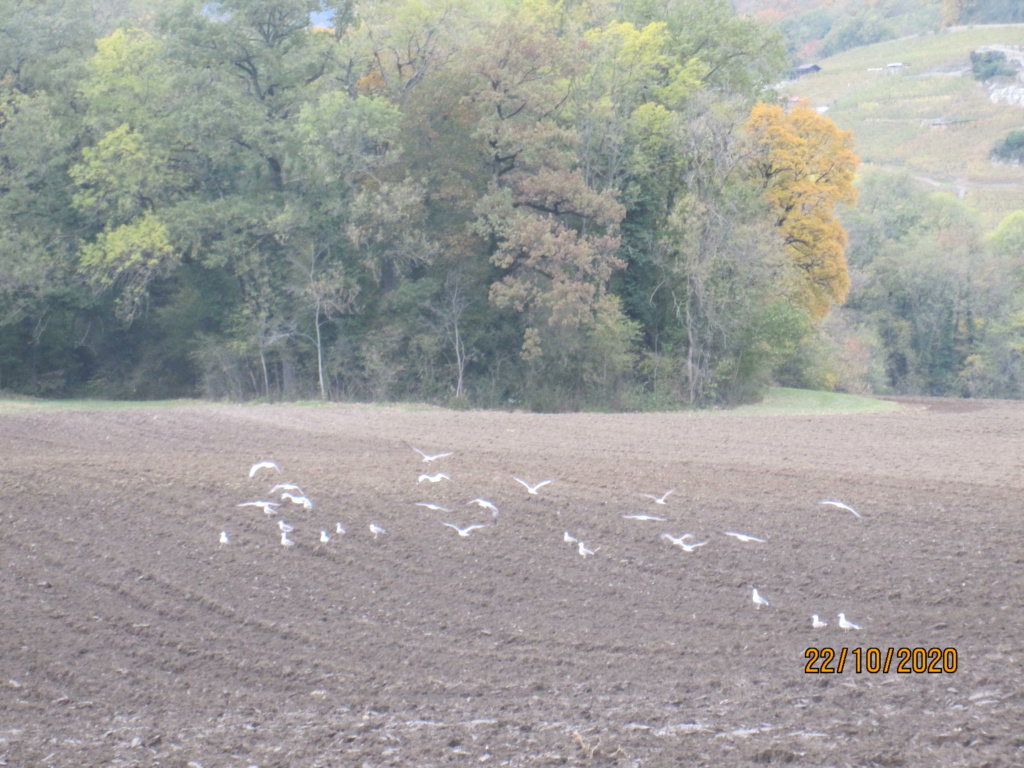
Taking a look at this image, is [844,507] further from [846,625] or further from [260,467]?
[260,467]

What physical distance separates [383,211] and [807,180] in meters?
14.4

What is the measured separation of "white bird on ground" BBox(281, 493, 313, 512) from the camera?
1062 cm

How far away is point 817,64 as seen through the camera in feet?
403

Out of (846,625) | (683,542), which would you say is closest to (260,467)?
(683,542)

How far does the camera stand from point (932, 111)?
322 ft

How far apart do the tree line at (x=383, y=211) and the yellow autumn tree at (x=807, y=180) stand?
96cm

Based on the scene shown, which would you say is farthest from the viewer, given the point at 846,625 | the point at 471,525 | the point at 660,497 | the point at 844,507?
the point at 660,497

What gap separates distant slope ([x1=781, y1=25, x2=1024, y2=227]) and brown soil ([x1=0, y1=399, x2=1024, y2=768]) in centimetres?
7372

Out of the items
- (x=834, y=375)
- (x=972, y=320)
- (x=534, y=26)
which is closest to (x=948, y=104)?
(x=972, y=320)

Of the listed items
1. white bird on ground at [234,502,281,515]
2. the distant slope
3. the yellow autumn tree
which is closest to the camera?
white bird on ground at [234,502,281,515]

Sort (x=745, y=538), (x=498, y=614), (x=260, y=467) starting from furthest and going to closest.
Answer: (x=260, y=467)
(x=745, y=538)
(x=498, y=614)

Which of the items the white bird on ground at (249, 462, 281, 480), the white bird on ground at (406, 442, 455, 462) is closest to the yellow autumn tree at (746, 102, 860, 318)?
the white bird on ground at (406, 442, 455, 462)

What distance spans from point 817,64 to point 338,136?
368ft

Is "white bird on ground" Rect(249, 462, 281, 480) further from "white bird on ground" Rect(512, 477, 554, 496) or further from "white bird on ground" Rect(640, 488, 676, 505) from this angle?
"white bird on ground" Rect(640, 488, 676, 505)
